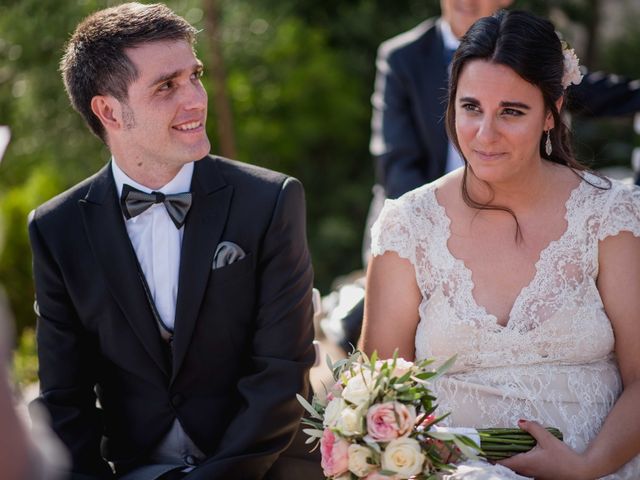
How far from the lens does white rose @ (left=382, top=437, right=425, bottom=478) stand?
2.41 m

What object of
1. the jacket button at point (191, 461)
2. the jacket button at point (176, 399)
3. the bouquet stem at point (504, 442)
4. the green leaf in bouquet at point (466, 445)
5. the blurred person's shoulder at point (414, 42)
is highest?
the blurred person's shoulder at point (414, 42)

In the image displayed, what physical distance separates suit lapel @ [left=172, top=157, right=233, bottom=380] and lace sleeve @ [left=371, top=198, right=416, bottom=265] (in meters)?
0.49

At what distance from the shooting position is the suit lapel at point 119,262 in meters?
3.12

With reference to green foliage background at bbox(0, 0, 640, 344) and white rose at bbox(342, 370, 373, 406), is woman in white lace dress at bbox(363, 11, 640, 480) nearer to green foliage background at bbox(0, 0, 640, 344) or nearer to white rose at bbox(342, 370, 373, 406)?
white rose at bbox(342, 370, 373, 406)

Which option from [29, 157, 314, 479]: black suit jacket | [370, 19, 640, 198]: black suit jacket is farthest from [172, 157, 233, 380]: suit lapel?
[370, 19, 640, 198]: black suit jacket

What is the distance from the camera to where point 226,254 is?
3152 mm

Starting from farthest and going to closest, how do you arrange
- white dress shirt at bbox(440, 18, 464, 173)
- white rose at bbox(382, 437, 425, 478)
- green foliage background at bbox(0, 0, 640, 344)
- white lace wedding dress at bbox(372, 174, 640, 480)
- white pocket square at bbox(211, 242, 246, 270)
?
green foliage background at bbox(0, 0, 640, 344)
white dress shirt at bbox(440, 18, 464, 173)
white pocket square at bbox(211, 242, 246, 270)
white lace wedding dress at bbox(372, 174, 640, 480)
white rose at bbox(382, 437, 425, 478)

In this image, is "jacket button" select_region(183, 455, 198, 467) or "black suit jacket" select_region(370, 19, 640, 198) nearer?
"jacket button" select_region(183, 455, 198, 467)

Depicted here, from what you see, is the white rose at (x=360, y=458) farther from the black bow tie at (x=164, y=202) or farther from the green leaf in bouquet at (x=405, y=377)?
the black bow tie at (x=164, y=202)

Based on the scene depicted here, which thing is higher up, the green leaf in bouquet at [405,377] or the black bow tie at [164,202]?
the black bow tie at [164,202]

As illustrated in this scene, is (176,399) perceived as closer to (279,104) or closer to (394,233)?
(394,233)

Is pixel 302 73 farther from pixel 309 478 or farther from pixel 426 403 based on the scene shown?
pixel 426 403

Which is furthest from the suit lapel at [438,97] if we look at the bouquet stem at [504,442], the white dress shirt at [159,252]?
the bouquet stem at [504,442]

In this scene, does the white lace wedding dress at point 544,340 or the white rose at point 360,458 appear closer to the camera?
the white rose at point 360,458
